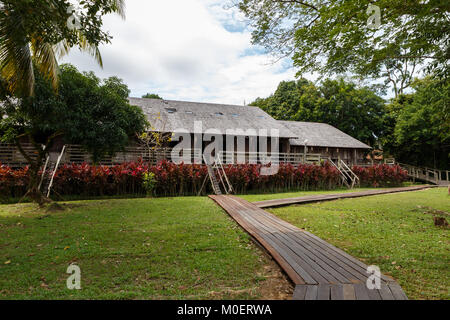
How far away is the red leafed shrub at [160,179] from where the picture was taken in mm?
10859

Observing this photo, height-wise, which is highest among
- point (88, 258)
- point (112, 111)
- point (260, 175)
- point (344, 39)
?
point (344, 39)

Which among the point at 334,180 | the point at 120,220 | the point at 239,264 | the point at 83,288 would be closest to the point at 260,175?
the point at 334,180

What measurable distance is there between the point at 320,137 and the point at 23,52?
75.4 ft

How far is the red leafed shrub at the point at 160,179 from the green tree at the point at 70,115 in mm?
2147

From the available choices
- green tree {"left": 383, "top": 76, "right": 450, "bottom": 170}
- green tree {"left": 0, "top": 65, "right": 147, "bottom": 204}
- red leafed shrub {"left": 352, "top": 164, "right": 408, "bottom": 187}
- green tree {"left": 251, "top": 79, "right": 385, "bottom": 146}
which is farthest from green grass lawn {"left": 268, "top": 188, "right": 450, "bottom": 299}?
green tree {"left": 251, "top": 79, "right": 385, "bottom": 146}

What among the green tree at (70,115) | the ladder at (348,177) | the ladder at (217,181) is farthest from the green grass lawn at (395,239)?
the ladder at (348,177)

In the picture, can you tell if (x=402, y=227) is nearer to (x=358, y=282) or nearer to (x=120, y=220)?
(x=358, y=282)

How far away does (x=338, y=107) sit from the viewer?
1242 inches

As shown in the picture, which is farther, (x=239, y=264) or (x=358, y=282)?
(x=239, y=264)

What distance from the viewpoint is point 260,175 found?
13.9m

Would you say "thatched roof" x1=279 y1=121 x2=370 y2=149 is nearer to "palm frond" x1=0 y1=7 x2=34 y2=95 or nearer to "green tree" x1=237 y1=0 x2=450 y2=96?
"green tree" x1=237 y1=0 x2=450 y2=96

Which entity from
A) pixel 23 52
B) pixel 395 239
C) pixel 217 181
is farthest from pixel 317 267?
pixel 217 181

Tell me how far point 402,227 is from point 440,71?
4.12m

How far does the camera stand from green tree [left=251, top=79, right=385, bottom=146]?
30.4m
